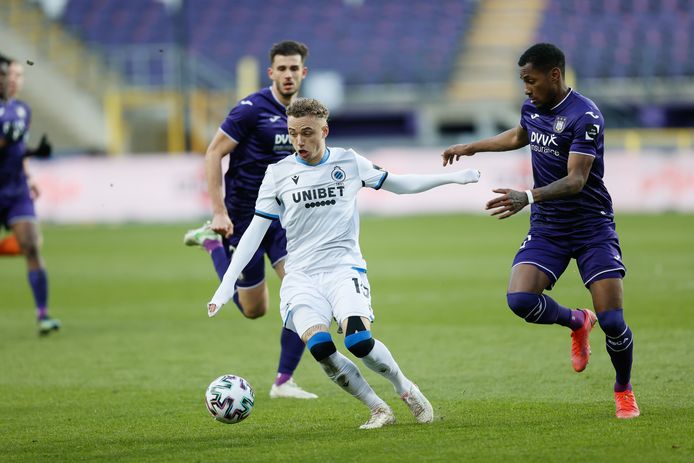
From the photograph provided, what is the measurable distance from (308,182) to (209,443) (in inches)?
64.5

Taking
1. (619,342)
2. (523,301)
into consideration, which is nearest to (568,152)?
(523,301)

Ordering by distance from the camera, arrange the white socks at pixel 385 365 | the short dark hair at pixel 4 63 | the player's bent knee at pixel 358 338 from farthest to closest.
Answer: the short dark hair at pixel 4 63, the white socks at pixel 385 365, the player's bent knee at pixel 358 338

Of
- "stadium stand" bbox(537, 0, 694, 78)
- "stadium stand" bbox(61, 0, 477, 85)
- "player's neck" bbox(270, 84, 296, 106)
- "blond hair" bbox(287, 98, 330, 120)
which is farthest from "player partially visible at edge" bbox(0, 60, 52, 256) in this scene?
"stadium stand" bbox(537, 0, 694, 78)

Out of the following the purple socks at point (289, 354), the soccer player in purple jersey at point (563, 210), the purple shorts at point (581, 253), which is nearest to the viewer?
the soccer player in purple jersey at point (563, 210)

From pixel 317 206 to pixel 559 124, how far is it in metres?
1.54

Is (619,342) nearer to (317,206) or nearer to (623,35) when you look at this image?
(317,206)

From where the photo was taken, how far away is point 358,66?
36.2 meters

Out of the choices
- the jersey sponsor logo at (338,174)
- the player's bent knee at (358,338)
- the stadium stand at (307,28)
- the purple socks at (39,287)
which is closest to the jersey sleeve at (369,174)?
the jersey sponsor logo at (338,174)

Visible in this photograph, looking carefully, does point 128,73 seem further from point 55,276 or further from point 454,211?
point 55,276

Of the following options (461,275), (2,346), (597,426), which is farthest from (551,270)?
(461,275)

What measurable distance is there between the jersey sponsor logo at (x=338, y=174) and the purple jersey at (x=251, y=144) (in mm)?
1636

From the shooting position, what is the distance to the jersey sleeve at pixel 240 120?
7969mm

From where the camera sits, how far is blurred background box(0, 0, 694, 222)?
109 feet

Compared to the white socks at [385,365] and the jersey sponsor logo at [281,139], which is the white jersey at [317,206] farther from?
the jersey sponsor logo at [281,139]
